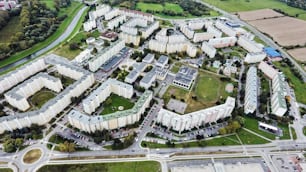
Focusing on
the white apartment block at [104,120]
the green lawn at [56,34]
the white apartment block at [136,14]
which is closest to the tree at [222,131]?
the white apartment block at [104,120]

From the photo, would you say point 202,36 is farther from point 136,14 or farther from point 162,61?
point 136,14

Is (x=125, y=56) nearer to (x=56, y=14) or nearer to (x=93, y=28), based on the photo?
(x=93, y=28)

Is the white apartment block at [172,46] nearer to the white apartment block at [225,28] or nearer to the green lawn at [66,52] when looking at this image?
the white apartment block at [225,28]

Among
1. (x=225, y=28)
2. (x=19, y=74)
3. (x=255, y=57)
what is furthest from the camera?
(x=225, y=28)

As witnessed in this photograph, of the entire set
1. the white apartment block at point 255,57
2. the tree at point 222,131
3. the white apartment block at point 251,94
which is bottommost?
the tree at point 222,131

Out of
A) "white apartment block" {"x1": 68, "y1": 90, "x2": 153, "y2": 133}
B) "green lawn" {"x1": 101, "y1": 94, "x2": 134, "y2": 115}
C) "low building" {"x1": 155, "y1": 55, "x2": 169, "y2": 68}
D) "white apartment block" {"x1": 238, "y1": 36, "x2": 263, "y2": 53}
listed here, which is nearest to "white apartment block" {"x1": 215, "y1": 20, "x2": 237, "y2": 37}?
"white apartment block" {"x1": 238, "y1": 36, "x2": 263, "y2": 53}

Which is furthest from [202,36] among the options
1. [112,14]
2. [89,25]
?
[89,25]
